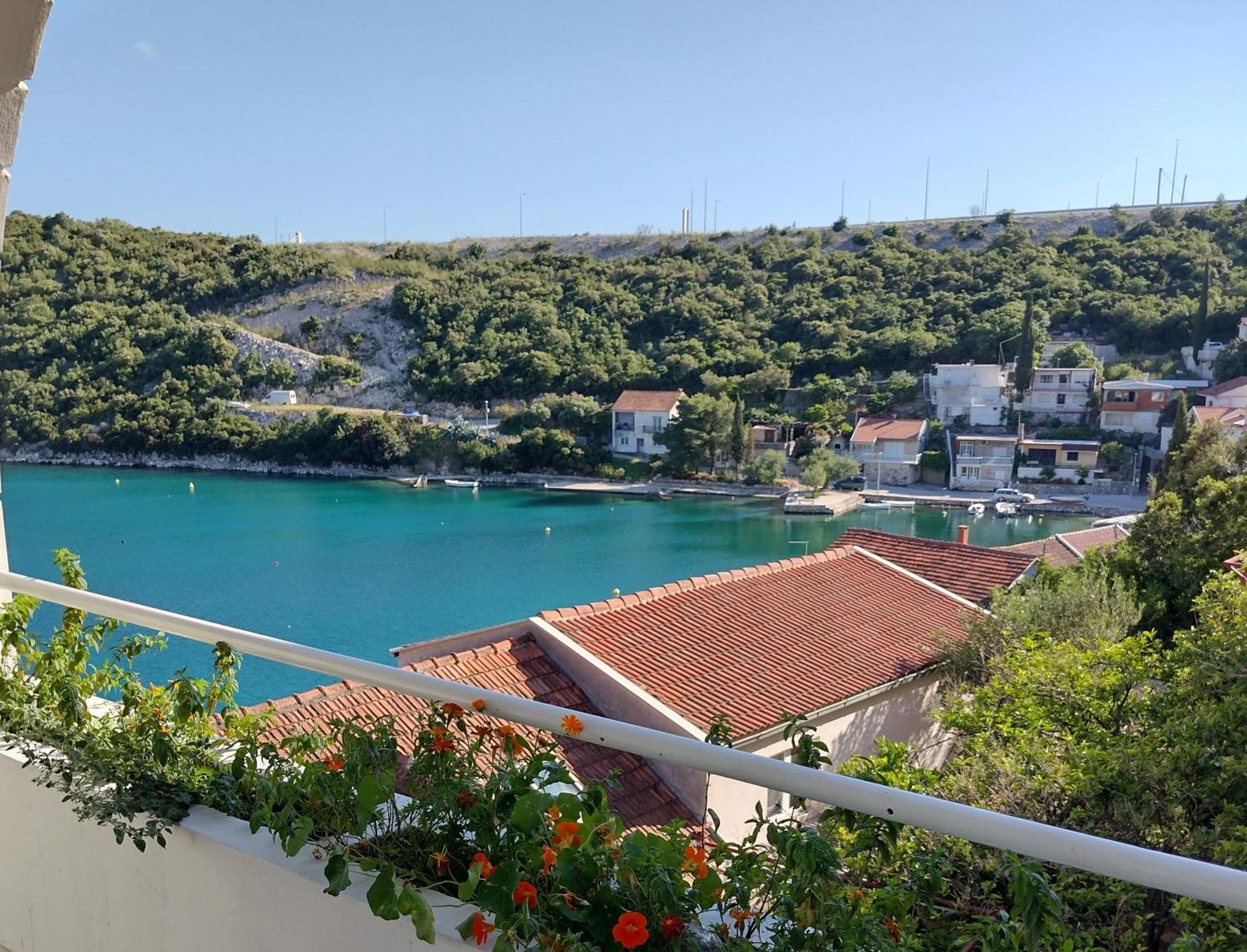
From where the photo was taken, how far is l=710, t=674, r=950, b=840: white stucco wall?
23.7ft

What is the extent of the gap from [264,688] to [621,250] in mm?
58392

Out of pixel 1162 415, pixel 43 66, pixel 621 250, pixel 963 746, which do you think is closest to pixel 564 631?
pixel 963 746

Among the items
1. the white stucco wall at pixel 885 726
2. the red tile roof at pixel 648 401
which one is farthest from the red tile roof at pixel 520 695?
the red tile roof at pixel 648 401

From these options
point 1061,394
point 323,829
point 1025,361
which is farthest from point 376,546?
point 323,829

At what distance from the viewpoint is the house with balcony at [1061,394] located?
40.3 meters

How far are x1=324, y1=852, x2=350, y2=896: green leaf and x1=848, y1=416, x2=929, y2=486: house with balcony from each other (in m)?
39.7

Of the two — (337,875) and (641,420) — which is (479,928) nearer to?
(337,875)

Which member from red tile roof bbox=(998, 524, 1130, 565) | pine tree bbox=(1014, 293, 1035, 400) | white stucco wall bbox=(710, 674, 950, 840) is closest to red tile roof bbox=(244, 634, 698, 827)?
white stucco wall bbox=(710, 674, 950, 840)

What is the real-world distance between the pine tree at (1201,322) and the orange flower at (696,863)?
49.5 meters

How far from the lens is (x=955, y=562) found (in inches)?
475

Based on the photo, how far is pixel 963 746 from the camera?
5.79 meters

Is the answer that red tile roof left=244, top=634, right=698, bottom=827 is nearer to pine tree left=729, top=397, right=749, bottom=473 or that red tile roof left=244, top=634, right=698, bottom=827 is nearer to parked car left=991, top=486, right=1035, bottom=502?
parked car left=991, top=486, right=1035, bottom=502

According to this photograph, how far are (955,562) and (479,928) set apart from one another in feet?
39.5

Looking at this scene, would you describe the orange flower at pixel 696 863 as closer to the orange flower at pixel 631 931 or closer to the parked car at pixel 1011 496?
the orange flower at pixel 631 931
